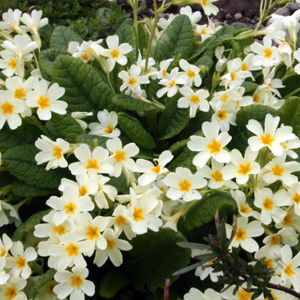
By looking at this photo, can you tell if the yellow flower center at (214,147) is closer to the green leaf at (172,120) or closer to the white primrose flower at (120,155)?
the white primrose flower at (120,155)

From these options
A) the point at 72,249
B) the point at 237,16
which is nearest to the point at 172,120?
the point at 72,249

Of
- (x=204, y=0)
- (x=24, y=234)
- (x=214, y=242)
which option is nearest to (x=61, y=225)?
(x=24, y=234)

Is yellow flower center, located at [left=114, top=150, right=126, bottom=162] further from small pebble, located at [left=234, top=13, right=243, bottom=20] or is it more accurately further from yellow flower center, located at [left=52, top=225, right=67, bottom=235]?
small pebble, located at [left=234, top=13, right=243, bottom=20]

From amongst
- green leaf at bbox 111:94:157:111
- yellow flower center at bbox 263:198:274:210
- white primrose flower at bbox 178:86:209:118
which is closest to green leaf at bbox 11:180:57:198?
green leaf at bbox 111:94:157:111

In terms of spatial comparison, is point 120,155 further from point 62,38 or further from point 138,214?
point 62,38

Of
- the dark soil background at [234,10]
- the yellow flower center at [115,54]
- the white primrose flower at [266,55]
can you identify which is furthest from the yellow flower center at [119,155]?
the dark soil background at [234,10]
